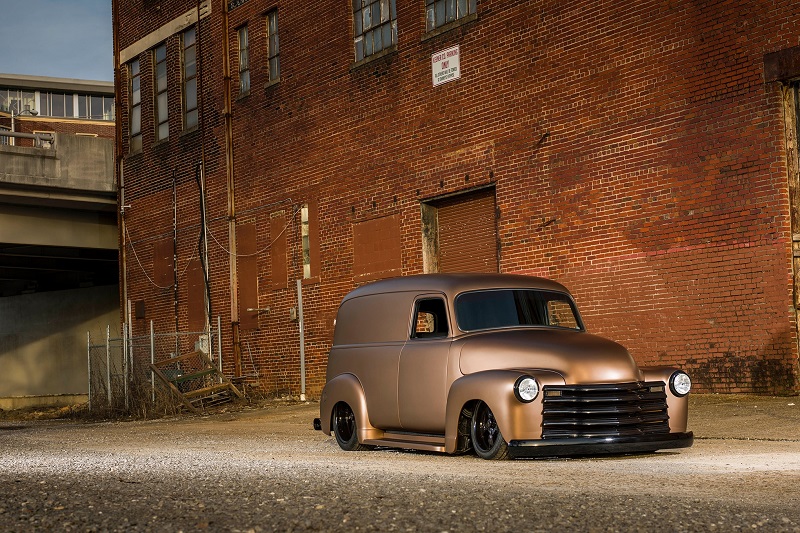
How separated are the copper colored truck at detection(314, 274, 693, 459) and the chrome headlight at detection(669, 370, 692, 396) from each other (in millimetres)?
12

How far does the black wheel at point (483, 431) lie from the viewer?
33.0 ft

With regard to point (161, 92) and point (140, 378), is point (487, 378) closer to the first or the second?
point (140, 378)

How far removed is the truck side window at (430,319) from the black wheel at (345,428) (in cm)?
125

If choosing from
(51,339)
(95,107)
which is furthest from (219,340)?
(95,107)

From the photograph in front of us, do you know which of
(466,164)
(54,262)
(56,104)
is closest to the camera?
(466,164)

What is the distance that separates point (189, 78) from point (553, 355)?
20926 mm

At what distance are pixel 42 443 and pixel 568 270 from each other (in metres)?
8.43

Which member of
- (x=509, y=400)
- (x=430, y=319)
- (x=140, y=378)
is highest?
(x=430, y=319)

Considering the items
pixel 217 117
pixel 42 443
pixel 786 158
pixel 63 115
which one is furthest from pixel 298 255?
pixel 63 115

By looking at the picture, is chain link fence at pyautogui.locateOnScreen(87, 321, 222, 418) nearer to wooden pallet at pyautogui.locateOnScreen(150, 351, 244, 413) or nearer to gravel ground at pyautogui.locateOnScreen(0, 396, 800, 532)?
wooden pallet at pyautogui.locateOnScreen(150, 351, 244, 413)

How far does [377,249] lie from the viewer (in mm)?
22562

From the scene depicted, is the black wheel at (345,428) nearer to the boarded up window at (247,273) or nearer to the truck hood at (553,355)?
the truck hood at (553,355)

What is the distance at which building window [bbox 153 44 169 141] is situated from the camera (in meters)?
30.1

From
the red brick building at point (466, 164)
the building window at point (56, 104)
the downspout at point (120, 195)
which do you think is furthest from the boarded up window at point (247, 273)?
the building window at point (56, 104)
